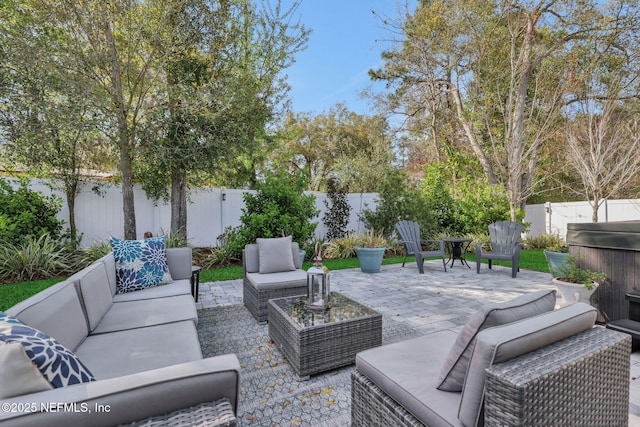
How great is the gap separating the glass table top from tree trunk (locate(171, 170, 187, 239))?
5118 mm

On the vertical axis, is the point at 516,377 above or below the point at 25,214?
below

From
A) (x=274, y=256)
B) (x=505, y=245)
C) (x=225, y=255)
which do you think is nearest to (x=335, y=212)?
(x=225, y=255)

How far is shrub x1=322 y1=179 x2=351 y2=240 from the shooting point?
28.7ft

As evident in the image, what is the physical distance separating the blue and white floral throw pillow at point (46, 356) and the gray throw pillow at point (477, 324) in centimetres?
140

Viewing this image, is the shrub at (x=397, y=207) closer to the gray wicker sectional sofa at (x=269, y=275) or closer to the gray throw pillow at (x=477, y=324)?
the gray wicker sectional sofa at (x=269, y=275)

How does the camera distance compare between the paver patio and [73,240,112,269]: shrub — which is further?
[73,240,112,269]: shrub

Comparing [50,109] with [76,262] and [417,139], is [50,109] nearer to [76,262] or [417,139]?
[76,262]

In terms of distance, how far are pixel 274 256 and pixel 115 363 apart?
231 centimetres

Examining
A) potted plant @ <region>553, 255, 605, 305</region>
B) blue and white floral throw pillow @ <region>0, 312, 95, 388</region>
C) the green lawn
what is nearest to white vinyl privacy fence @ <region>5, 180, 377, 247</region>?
the green lawn

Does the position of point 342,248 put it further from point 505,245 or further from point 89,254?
point 89,254

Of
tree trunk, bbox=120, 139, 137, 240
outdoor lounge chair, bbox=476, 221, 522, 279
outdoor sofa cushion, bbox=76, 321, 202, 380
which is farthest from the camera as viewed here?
tree trunk, bbox=120, 139, 137, 240

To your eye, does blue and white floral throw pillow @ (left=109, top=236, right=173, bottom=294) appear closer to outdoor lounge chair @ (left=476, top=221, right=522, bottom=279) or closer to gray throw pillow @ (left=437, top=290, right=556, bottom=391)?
gray throw pillow @ (left=437, top=290, right=556, bottom=391)

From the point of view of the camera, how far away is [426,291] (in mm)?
4625

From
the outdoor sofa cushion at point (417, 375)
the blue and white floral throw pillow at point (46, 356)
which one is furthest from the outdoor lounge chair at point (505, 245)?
the blue and white floral throw pillow at point (46, 356)
